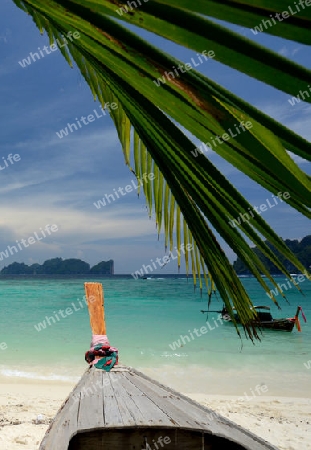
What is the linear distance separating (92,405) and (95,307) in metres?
1.84

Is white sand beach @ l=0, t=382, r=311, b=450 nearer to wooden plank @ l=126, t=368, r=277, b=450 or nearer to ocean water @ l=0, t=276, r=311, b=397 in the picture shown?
ocean water @ l=0, t=276, r=311, b=397

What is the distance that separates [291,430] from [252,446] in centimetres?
420

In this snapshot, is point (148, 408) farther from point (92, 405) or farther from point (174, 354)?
point (174, 354)

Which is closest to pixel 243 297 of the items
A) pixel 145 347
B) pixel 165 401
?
pixel 165 401

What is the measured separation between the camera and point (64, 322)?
22.3m

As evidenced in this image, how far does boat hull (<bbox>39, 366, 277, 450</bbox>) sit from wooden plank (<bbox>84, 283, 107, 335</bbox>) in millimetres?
1577

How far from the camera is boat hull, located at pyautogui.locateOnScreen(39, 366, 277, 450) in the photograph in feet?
8.57

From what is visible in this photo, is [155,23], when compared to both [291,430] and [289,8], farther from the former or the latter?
[291,430]

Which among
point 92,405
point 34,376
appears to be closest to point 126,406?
point 92,405

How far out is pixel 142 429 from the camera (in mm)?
2807

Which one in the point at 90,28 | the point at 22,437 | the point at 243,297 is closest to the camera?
the point at 90,28

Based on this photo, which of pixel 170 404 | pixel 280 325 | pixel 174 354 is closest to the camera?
pixel 170 404
